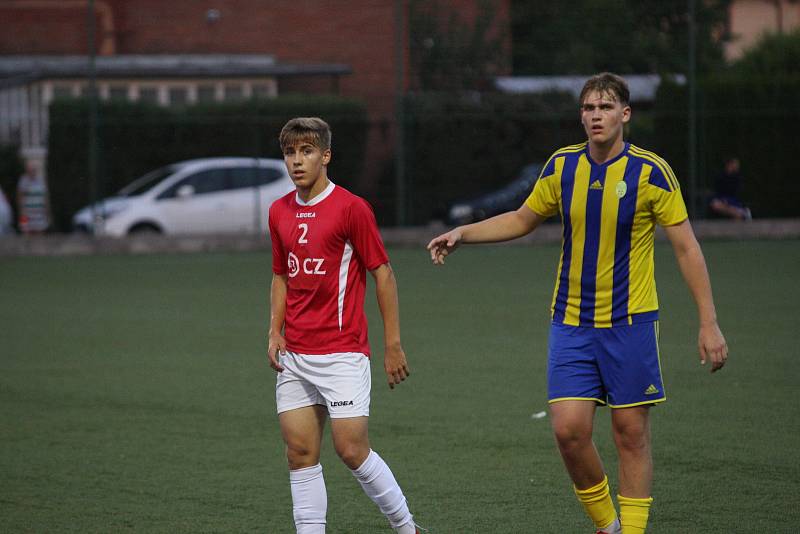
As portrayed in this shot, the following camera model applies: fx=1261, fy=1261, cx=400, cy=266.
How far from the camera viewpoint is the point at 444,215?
24.1 meters

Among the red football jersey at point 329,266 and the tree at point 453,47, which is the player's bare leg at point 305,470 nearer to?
the red football jersey at point 329,266

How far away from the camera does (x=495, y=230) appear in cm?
545

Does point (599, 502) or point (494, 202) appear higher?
point (494, 202)

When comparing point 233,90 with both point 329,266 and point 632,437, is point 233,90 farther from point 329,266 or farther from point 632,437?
point 632,437

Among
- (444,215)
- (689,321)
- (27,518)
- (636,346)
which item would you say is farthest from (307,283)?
(444,215)

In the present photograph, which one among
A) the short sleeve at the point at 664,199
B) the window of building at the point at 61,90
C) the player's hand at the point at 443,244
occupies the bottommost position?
the player's hand at the point at 443,244

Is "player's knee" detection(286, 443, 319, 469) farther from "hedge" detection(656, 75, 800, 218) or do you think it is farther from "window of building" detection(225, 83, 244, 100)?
"window of building" detection(225, 83, 244, 100)

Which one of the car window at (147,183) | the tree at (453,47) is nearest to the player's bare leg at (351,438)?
the car window at (147,183)

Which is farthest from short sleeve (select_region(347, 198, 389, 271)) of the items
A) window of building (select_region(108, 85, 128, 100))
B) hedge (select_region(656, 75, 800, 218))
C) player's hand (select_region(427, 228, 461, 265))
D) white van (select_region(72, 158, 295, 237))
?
window of building (select_region(108, 85, 128, 100))

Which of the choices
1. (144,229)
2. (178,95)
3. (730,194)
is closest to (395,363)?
(144,229)

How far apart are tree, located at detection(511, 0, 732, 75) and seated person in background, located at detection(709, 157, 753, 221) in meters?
2.48

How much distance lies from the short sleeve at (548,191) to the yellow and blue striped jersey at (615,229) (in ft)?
0.15

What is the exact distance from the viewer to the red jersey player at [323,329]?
5191 mm

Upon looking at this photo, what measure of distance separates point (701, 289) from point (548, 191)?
748 millimetres
